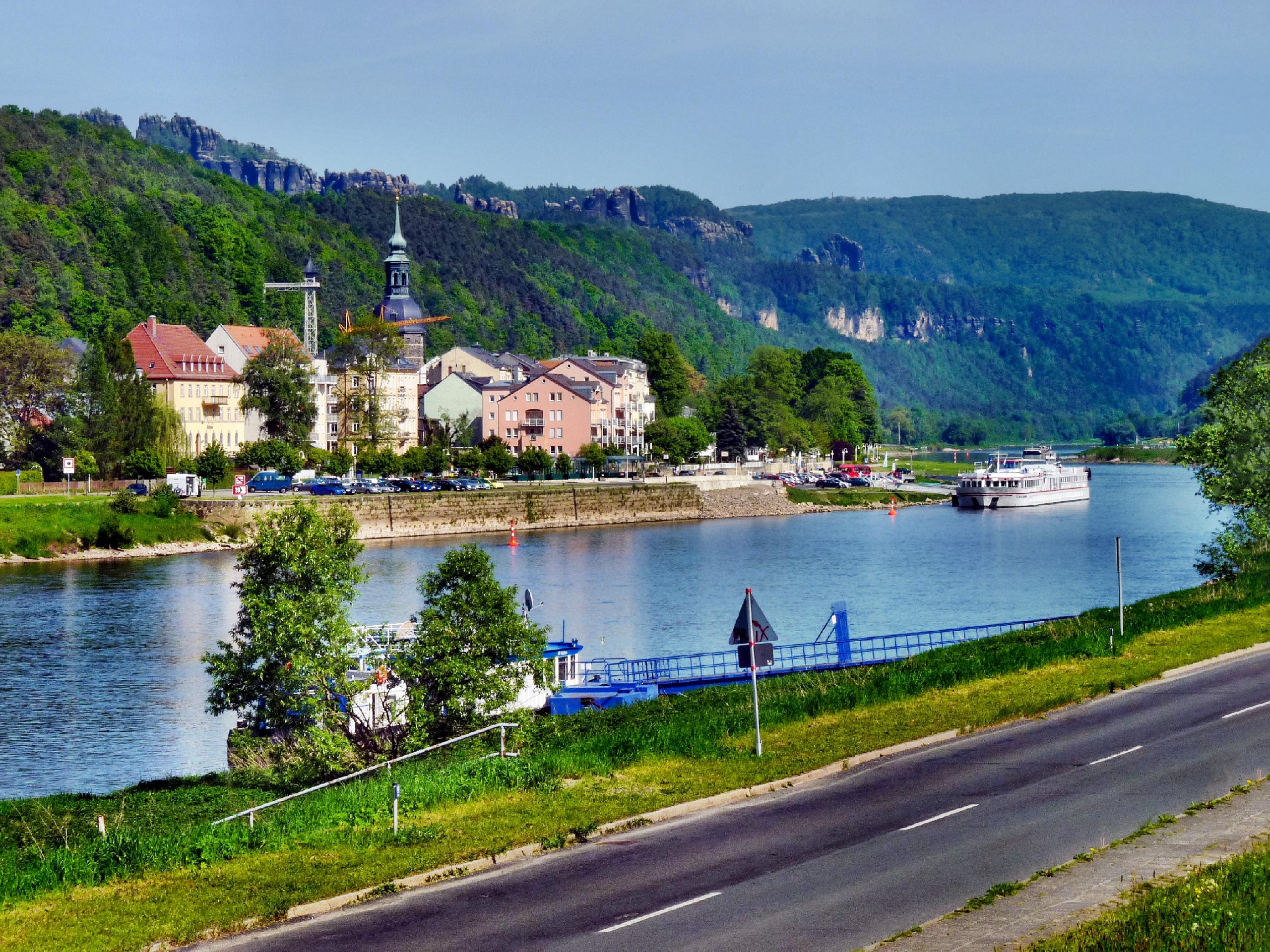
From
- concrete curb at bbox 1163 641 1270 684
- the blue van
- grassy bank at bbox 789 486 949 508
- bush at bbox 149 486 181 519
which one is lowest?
concrete curb at bbox 1163 641 1270 684

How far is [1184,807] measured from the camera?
1872 centimetres

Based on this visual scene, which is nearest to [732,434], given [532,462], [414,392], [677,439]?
[677,439]

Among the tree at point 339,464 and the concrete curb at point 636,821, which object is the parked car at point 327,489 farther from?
the concrete curb at point 636,821

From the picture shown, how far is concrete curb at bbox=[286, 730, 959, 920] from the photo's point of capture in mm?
16125

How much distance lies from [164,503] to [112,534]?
6417mm

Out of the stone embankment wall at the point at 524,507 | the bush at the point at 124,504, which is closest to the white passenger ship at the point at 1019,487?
the stone embankment wall at the point at 524,507

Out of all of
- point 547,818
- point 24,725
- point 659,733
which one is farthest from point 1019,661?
point 24,725

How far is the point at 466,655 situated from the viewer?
2712 centimetres

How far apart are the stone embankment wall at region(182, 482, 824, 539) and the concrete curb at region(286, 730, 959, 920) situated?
214 ft

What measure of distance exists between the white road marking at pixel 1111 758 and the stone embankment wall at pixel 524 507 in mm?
66720

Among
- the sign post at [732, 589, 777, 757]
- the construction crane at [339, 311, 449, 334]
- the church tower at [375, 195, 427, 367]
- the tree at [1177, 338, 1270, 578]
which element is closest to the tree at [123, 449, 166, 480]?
the construction crane at [339, 311, 449, 334]

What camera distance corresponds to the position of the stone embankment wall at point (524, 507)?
9444 centimetres

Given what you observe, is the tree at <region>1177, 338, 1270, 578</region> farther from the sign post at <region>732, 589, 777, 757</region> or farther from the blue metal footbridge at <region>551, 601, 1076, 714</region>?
the sign post at <region>732, 589, 777, 757</region>

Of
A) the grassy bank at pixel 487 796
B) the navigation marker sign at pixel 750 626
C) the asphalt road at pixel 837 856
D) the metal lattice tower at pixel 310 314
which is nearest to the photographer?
the asphalt road at pixel 837 856
